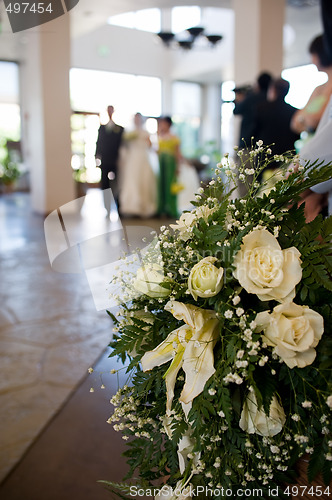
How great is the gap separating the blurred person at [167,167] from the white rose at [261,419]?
25.1 ft

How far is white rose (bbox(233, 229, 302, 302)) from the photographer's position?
2.18ft

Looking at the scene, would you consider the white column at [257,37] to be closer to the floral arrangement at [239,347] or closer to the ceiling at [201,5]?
the ceiling at [201,5]

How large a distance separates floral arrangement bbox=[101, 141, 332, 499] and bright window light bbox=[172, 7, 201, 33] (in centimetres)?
1557

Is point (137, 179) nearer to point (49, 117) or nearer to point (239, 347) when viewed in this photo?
point (49, 117)

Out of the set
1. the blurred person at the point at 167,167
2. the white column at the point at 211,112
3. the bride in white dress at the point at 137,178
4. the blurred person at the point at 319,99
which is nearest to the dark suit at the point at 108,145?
the bride in white dress at the point at 137,178

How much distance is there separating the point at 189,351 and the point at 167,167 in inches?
316

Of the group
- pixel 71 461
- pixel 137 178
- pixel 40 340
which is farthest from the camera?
pixel 137 178

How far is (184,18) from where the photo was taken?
1535 centimetres

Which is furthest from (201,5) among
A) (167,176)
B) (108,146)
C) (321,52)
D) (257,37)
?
(321,52)

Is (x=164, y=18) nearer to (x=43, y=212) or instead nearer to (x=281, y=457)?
(x=43, y=212)

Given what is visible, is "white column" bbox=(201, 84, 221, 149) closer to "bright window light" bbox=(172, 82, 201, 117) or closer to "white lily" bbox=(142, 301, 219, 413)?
"bright window light" bbox=(172, 82, 201, 117)

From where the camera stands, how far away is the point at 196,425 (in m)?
0.68

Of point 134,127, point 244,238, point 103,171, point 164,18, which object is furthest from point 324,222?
point 164,18

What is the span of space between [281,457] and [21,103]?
1426 centimetres
